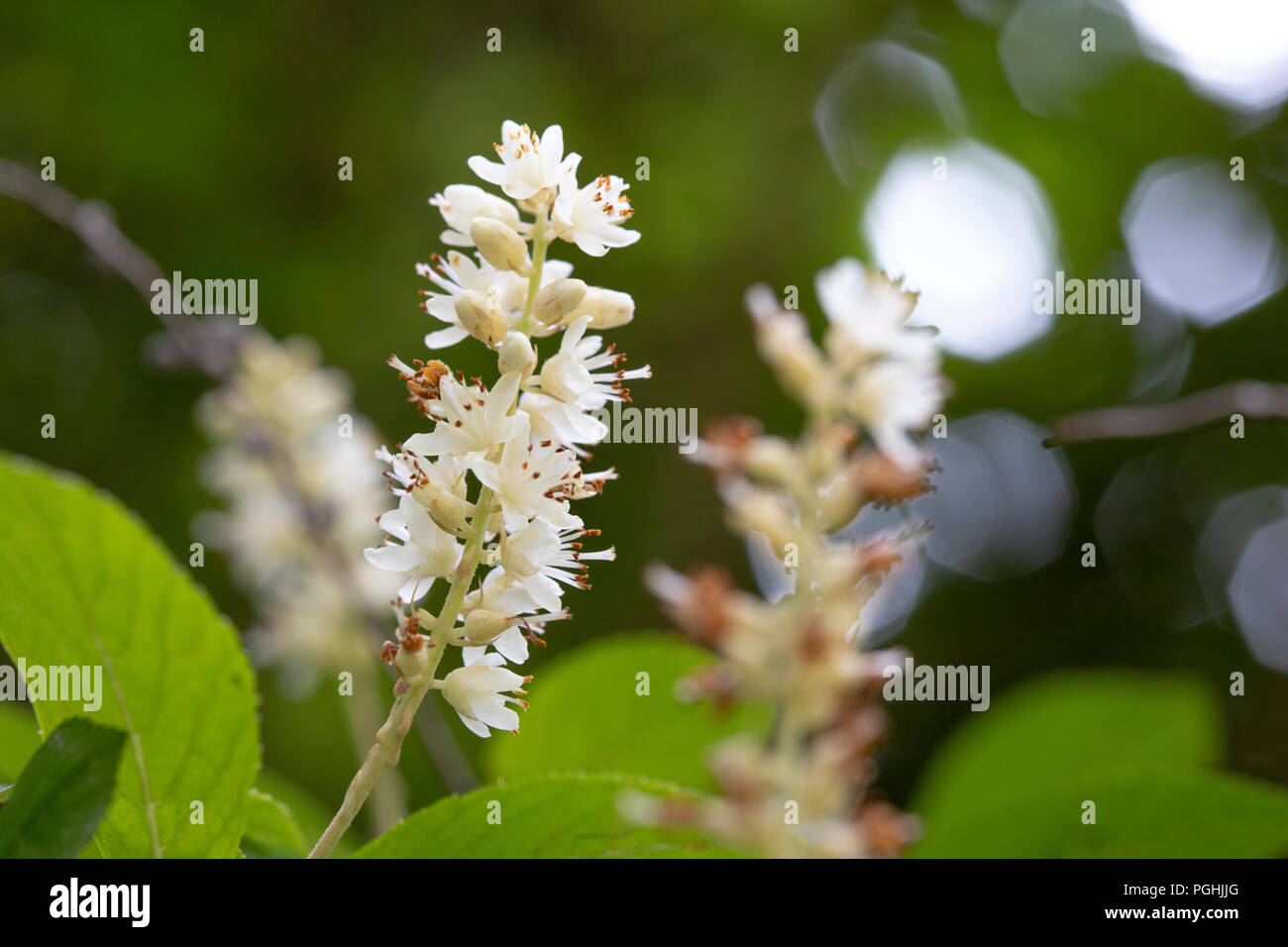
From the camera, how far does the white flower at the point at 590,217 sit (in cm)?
116

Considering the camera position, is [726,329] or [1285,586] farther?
[1285,586]

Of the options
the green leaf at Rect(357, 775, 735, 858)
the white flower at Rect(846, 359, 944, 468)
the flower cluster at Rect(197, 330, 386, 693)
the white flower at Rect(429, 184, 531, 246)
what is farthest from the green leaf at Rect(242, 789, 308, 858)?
the flower cluster at Rect(197, 330, 386, 693)

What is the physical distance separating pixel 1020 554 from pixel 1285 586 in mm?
1333

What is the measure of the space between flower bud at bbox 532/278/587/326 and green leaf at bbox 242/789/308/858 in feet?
2.19

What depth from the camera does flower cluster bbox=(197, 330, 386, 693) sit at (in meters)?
2.79

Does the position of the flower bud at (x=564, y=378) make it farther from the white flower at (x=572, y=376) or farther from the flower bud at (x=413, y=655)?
the flower bud at (x=413, y=655)

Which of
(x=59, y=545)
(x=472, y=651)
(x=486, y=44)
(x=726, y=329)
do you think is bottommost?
(x=472, y=651)

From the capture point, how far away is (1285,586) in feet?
18.3

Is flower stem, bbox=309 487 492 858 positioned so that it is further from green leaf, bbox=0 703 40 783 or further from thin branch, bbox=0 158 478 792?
green leaf, bbox=0 703 40 783

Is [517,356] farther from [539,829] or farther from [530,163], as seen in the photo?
[539,829]

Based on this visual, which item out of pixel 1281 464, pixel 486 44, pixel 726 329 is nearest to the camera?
pixel 486 44

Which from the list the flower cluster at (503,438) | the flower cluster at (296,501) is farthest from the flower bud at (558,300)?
the flower cluster at (296,501)
